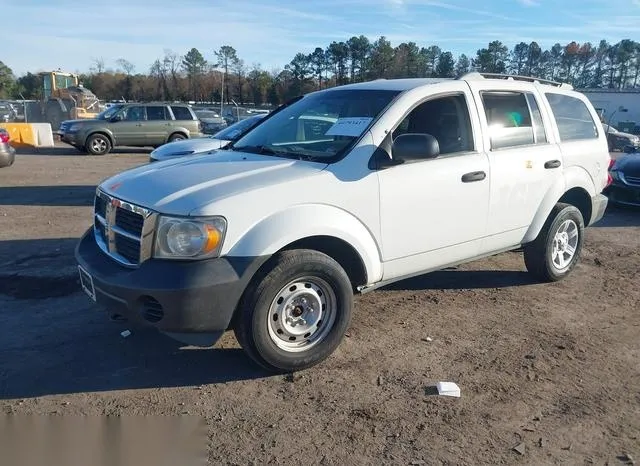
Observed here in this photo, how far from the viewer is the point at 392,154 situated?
4.23m

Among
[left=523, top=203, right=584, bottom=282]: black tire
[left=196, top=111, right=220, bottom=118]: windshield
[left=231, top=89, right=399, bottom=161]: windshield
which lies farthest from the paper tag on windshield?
[left=196, top=111, right=220, bottom=118]: windshield

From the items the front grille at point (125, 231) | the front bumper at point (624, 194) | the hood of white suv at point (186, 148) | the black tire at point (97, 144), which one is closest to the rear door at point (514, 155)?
the front grille at point (125, 231)

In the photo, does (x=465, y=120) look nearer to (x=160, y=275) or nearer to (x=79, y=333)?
(x=160, y=275)

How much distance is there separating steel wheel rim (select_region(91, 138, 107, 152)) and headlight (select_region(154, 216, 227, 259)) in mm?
18350

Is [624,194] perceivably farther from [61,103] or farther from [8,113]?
[8,113]

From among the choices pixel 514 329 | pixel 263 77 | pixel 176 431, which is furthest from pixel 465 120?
pixel 263 77

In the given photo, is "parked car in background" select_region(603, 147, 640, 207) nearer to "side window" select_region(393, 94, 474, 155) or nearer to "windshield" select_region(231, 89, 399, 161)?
"side window" select_region(393, 94, 474, 155)

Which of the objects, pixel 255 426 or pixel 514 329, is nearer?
pixel 255 426

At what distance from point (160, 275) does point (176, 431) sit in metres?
0.91

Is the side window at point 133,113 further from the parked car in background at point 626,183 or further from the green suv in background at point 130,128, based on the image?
the parked car in background at point 626,183

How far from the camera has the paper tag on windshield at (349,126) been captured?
4297mm

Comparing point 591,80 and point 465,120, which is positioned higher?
point 591,80

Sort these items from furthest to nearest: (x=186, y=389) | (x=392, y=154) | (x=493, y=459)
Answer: (x=392, y=154), (x=186, y=389), (x=493, y=459)

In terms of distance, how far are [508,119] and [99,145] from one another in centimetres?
1800
